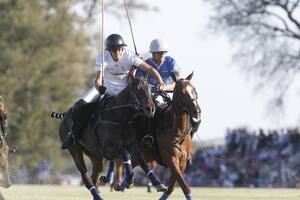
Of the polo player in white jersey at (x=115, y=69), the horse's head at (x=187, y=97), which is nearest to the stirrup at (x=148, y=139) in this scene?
the horse's head at (x=187, y=97)

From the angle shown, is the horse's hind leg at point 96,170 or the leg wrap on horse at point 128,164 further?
the horse's hind leg at point 96,170

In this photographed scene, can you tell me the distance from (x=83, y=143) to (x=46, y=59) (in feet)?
113

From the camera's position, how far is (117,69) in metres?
18.4

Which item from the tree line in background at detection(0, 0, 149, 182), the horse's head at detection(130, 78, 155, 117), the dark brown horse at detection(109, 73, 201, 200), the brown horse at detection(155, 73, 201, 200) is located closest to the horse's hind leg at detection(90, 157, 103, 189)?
the dark brown horse at detection(109, 73, 201, 200)

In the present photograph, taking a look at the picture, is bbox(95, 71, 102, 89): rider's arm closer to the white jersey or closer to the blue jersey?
the white jersey

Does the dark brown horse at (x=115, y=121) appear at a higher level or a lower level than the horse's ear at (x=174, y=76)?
lower

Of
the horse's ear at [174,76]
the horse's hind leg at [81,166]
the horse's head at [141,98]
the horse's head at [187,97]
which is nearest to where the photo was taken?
the horse's head at [141,98]

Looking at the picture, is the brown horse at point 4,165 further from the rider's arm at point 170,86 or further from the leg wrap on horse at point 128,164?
the leg wrap on horse at point 128,164

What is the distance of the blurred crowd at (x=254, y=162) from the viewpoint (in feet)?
117

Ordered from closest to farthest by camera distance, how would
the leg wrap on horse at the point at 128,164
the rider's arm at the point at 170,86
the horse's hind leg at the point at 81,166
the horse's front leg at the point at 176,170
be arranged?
A: the horse's front leg at the point at 176,170
the leg wrap on horse at the point at 128,164
the horse's hind leg at the point at 81,166
the rider's arm at the point at 170,86

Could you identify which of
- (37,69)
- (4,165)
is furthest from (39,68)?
(4,165)

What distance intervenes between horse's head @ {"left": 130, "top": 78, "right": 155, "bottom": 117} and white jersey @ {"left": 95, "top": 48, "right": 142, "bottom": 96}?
100cm

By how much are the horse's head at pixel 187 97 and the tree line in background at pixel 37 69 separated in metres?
34.7

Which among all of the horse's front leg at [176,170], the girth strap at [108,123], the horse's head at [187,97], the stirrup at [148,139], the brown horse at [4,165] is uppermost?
the horse's head at [187,97]
